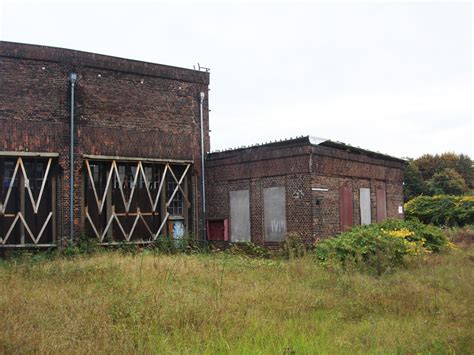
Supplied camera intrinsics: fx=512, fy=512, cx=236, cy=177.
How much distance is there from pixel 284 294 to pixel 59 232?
10.8m

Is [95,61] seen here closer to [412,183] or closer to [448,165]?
[412,183]

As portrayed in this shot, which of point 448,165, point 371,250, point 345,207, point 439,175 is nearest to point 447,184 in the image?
point 439,175

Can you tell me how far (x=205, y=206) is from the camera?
2194 cm

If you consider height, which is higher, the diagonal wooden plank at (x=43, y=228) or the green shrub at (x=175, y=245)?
the diagonal wooden plank at (x=43, y=228)

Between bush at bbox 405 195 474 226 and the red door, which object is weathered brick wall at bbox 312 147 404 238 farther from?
bush at bbox 405 195 474 226

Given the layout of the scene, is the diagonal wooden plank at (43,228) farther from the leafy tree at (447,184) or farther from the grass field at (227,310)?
the leafy tree at (447,184)

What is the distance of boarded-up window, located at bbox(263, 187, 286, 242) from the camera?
19.3 meters

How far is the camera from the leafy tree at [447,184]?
45.7 meters

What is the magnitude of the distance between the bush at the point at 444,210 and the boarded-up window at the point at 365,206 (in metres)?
8.39

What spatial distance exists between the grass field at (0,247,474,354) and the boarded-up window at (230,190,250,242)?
25.4 ft

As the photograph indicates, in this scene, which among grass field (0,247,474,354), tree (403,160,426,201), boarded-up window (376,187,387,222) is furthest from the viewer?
tree (403,160,426,201)

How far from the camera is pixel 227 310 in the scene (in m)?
8.29

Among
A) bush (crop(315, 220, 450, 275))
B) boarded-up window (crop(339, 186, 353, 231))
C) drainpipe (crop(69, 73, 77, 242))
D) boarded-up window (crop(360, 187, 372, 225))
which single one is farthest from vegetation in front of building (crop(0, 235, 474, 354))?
boarded-up window (crop(360, 187, 372, 225))

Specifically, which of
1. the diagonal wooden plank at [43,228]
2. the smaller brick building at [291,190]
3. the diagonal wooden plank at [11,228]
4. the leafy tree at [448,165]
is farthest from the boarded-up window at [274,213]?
the leafy tree at [448,165]
